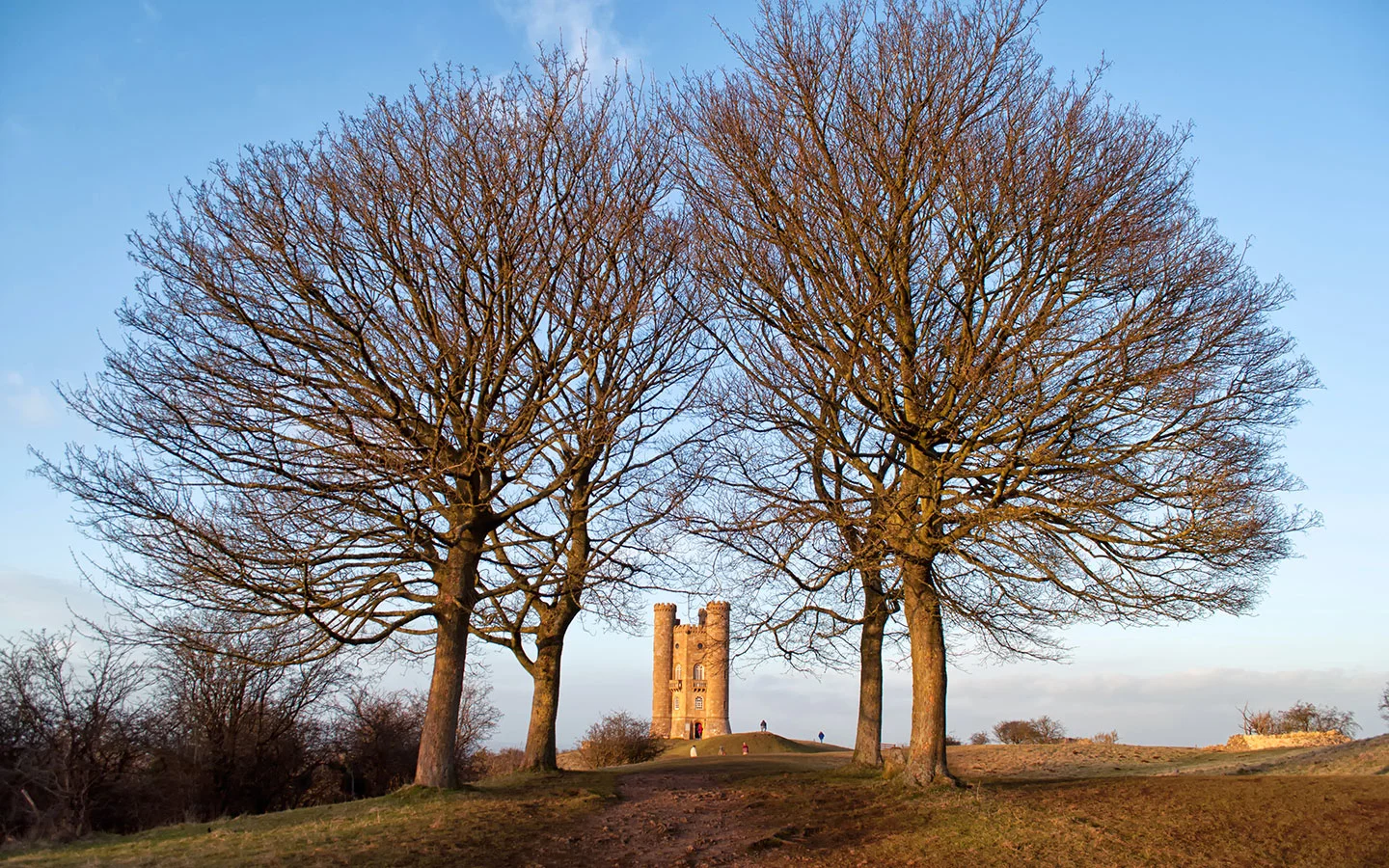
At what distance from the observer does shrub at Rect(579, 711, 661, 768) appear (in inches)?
968

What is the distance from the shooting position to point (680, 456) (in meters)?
15.4

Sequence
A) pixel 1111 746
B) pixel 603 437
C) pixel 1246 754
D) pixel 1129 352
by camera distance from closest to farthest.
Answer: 1. pixel 1129 352
2. pixel 603 437
3. pixel 1246 754
4. pixel 1111 746

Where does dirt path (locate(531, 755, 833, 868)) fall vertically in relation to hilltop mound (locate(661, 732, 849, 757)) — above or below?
above

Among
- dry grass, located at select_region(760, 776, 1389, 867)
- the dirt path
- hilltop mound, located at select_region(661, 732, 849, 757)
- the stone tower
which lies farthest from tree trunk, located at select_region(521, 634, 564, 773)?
the stone tower

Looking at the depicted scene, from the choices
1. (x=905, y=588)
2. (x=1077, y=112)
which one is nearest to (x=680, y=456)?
(x=905, y=588)

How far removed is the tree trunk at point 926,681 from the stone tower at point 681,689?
43074mm

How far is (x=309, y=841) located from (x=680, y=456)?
26.7 ft

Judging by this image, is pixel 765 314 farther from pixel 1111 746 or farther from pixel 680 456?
pixel 1111 746

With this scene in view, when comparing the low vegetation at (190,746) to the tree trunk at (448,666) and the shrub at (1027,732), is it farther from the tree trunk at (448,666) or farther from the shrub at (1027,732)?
the shrub at (1027,732)

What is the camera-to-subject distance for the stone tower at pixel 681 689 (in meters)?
55.8

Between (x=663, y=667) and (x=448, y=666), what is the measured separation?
47.8 metres

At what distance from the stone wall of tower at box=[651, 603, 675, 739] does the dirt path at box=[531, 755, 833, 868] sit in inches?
1760

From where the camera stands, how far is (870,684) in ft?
51.1

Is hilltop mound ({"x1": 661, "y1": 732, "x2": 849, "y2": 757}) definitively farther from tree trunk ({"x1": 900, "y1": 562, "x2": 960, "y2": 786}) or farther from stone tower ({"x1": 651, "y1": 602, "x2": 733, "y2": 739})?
tree trunk ({"x1": 900, "y1": 562, "x2": 960, "y2": 786})
